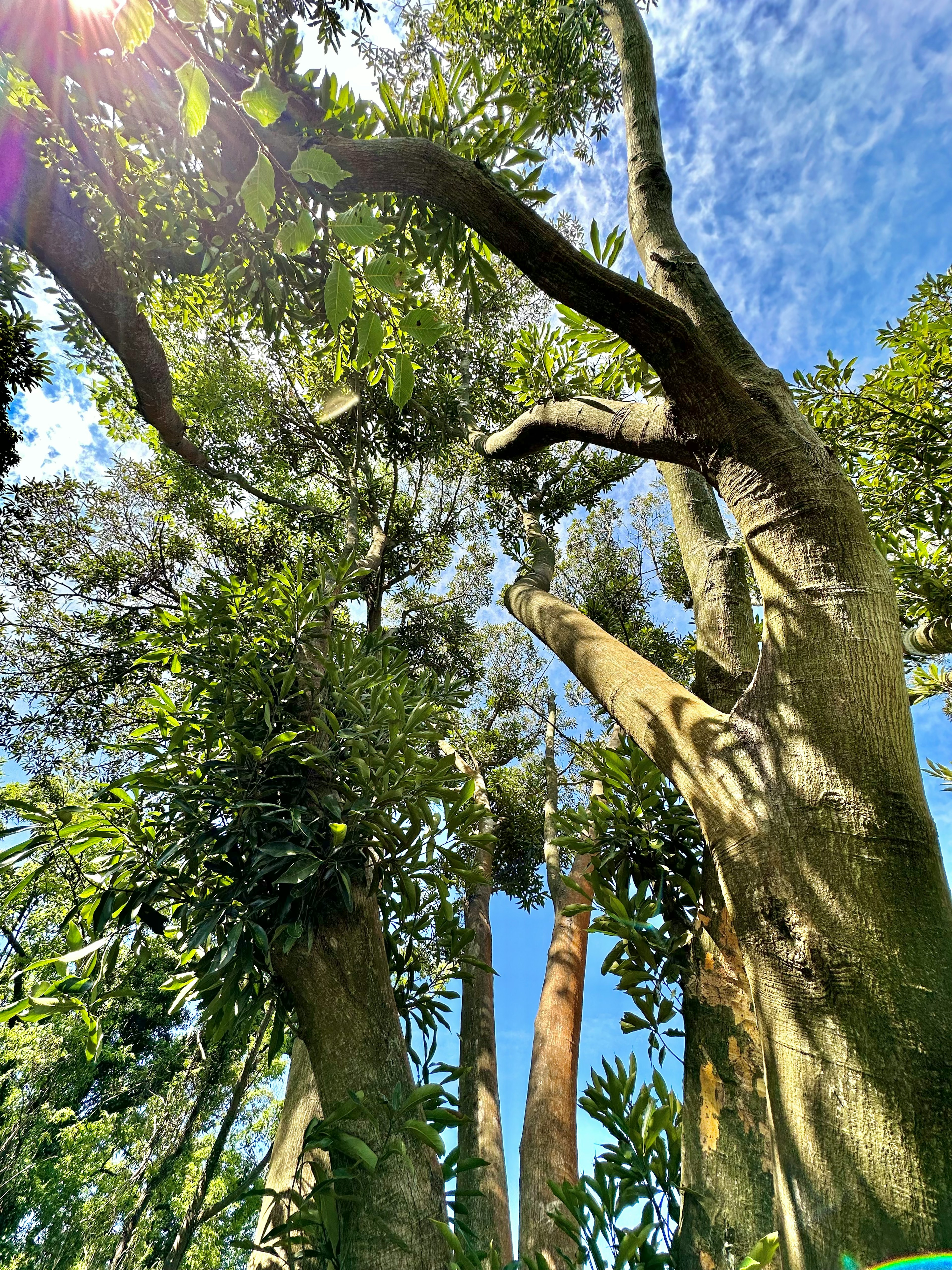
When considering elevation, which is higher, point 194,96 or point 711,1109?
point 194,96

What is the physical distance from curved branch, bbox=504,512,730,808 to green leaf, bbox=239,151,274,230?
4.68ft

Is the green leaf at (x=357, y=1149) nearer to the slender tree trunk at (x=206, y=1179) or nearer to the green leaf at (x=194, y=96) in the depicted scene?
the green leaf at (x=194, y=96)

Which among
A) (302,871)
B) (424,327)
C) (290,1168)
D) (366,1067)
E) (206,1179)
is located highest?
(424,327)

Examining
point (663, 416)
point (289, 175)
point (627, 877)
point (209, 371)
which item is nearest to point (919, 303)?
point (663, 416)

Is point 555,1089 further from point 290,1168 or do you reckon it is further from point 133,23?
point 133,23

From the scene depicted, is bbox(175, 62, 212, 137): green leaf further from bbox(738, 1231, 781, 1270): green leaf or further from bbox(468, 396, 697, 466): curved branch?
bbox(738, 1231, 781, 1270): green leaf

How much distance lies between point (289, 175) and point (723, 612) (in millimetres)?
1965

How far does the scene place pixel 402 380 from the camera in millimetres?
1025

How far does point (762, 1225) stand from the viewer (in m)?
1.41

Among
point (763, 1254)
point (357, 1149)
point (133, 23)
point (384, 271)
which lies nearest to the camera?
point (133, 23)

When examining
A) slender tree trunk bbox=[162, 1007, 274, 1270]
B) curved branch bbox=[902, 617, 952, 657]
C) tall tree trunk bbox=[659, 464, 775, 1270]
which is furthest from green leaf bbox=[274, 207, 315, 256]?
slender tree trunk bbox=[162, 1007, 274, 1270]

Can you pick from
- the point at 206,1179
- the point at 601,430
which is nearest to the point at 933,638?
the point at 601,430

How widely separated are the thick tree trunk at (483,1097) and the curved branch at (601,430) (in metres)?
1.50

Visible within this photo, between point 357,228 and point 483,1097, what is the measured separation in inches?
173
